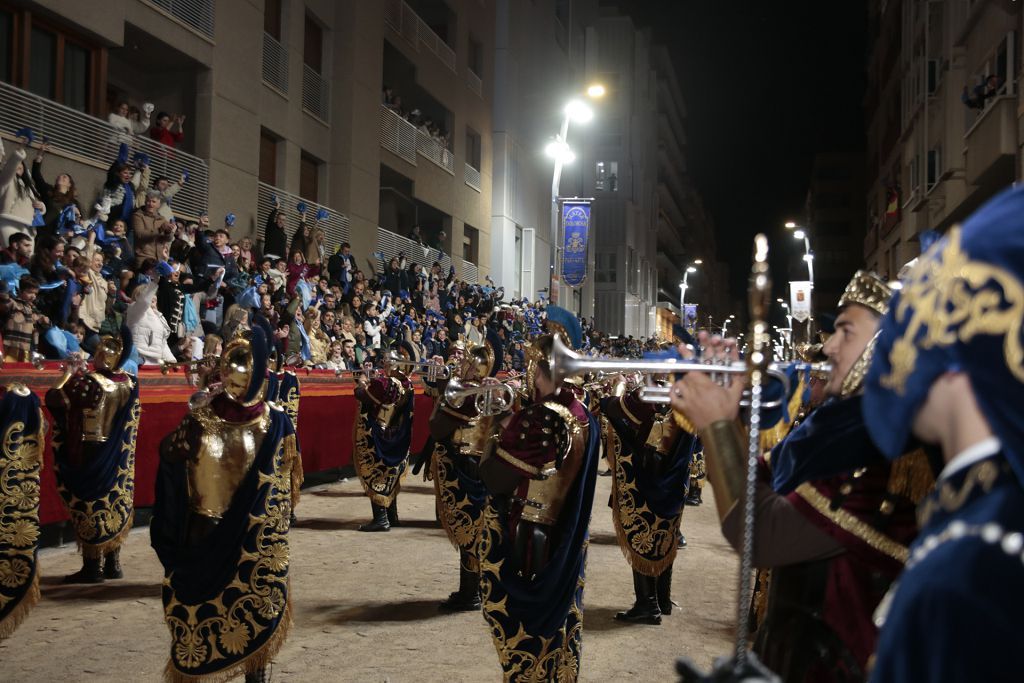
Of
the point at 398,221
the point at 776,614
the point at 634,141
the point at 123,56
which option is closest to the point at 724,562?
the point at 776,614

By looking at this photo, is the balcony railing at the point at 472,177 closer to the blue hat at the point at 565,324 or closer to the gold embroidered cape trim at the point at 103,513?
the gold embroidered cape trim at the point at 103,513

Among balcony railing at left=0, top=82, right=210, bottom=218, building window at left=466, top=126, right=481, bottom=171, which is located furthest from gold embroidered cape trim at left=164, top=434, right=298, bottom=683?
building window at left=466, top=126, right=481, bottom=171

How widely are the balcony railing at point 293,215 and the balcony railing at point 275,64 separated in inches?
91.1

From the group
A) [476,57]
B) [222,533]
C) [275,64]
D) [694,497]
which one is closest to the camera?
[222,533]

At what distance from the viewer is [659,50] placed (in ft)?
263

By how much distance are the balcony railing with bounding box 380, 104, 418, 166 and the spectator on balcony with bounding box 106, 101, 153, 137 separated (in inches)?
412

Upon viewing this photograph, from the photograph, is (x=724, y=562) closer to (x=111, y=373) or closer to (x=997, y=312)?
(x=111, y=373)

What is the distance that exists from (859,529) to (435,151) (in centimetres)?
2879

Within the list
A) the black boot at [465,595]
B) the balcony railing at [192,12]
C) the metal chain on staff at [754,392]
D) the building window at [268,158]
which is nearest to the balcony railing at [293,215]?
the building window at [268,158]

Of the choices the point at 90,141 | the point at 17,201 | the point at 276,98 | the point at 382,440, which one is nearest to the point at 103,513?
the point at 382,440

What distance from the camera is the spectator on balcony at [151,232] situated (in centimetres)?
1398

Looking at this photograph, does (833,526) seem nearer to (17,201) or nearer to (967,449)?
(967,449)

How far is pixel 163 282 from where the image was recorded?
44.8ft

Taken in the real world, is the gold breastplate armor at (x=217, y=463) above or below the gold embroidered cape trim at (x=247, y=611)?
above
